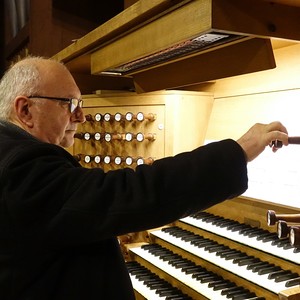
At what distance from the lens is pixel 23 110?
1.40 meters

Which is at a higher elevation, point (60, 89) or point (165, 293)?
point (60, 89)

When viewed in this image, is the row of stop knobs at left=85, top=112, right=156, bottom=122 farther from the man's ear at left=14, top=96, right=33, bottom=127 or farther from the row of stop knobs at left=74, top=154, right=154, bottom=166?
the man's ear at left=14, top=96, right=33, bottom=127

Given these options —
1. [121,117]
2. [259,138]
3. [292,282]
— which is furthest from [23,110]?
[121,117]

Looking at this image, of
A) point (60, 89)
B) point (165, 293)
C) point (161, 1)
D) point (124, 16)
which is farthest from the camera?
point (165, 293)

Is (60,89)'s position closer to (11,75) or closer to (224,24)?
(11,75)

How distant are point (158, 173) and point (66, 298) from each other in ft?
1.53

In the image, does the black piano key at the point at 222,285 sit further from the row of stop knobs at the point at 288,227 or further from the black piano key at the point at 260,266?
the row of stop knobs at the point at 288,227

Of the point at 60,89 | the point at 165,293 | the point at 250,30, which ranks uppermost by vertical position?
the point at 250,30

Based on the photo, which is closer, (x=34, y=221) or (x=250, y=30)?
(x=34, y=221)

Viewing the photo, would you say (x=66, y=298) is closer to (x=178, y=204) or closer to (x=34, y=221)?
(x=34, y=221)

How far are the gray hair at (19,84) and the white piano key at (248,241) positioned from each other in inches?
46.8

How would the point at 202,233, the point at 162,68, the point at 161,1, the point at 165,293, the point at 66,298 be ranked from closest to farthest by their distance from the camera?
the point at 66,298
the point at 161,1
the point at 165,293
the point at 202,233
the point at 162,68

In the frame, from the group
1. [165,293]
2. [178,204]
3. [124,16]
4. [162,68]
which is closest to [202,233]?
[165,293]

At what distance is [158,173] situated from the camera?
1.14 m
